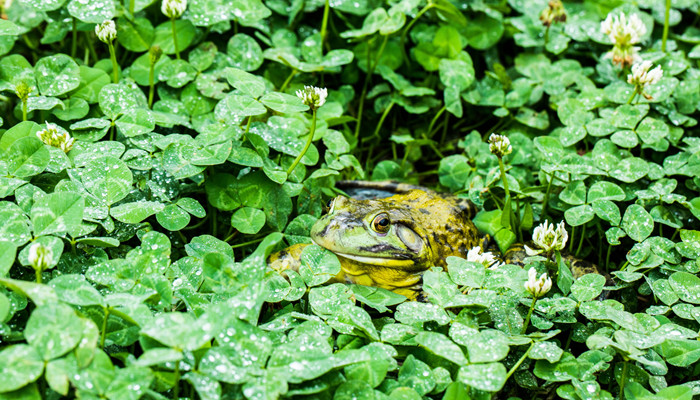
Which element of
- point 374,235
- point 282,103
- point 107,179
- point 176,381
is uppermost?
point 282,103

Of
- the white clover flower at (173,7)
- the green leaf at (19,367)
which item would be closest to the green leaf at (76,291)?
the green leaf at (19,367)

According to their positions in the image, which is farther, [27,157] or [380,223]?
[380,223]

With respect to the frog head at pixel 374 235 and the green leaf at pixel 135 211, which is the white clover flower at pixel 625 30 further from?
the green leaf at pixel 135 211

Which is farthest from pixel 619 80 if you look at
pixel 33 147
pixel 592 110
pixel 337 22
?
pixel 33 147

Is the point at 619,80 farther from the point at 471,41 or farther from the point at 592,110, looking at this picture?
the point at 471,41

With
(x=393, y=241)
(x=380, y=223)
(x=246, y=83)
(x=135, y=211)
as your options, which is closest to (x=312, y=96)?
(x=246, y=83)

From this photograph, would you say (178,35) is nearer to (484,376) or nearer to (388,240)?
(388,240)

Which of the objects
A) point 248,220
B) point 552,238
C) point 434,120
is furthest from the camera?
point 434,120

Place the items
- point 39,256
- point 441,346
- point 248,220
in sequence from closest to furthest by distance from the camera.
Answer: point 39,256, point 441,346, point 248,220
